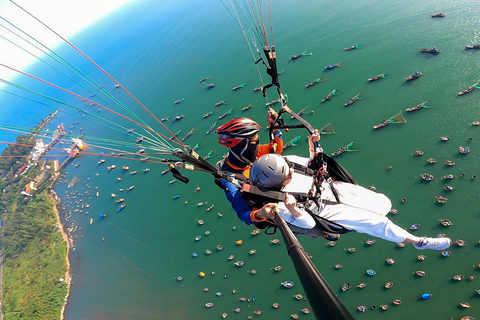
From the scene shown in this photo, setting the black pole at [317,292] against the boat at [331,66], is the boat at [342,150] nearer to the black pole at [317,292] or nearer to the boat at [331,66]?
the boat at [331,66]

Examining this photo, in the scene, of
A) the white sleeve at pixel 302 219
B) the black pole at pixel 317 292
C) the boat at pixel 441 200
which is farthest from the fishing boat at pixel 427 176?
the black pole at pixel 317 292

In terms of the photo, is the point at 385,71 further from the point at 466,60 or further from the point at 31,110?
the point at 31,110

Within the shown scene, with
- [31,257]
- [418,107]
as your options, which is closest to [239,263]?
[418,107]

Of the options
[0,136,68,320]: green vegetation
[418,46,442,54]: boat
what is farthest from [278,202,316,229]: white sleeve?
[0,136,68,320]: green vegetation

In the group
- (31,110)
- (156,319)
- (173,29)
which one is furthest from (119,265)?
(31,110)

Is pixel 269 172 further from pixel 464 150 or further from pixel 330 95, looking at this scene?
pixel 330 95
